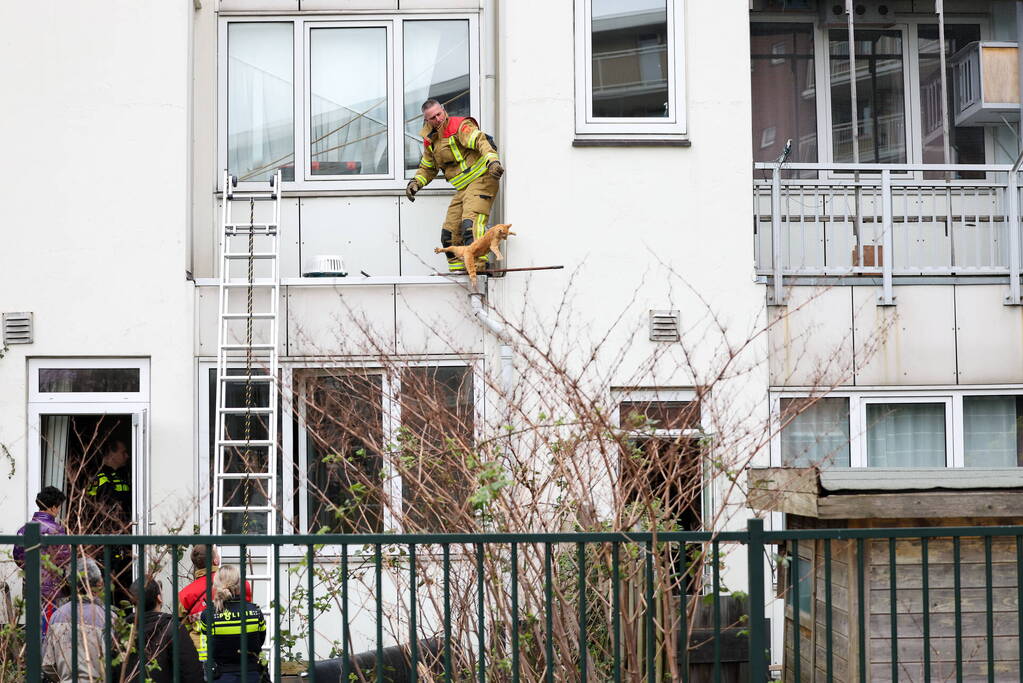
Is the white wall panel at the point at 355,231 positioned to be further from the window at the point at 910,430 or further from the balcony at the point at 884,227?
the window at the point at 910,430

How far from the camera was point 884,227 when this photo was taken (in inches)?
408

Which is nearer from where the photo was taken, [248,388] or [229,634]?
[229,634]

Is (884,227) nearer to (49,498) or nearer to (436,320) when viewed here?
(436,320)

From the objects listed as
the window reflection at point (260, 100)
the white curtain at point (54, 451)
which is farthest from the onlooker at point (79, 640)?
the window reflection at point (260, 100)

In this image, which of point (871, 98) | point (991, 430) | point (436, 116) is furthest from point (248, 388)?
point (871, 98)

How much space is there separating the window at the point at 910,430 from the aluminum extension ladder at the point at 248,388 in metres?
4.28

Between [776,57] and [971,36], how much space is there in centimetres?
196

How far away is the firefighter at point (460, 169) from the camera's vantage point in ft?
33.2

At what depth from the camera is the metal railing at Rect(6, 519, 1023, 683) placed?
16.2 ft

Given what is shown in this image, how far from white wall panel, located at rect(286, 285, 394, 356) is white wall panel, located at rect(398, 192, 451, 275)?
767 millimetres

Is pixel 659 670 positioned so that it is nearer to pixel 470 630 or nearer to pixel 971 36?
pixel 470 630

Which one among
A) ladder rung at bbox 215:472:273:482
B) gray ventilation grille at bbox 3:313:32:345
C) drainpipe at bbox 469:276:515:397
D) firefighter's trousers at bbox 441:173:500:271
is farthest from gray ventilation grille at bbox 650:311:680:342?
gray ventilation grille at bbox 3:313:32:345

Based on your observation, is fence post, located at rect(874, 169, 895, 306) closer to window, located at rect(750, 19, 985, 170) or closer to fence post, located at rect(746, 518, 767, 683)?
window, located at rect(750, 19, 985, 170)

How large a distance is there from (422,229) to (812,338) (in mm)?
3467
